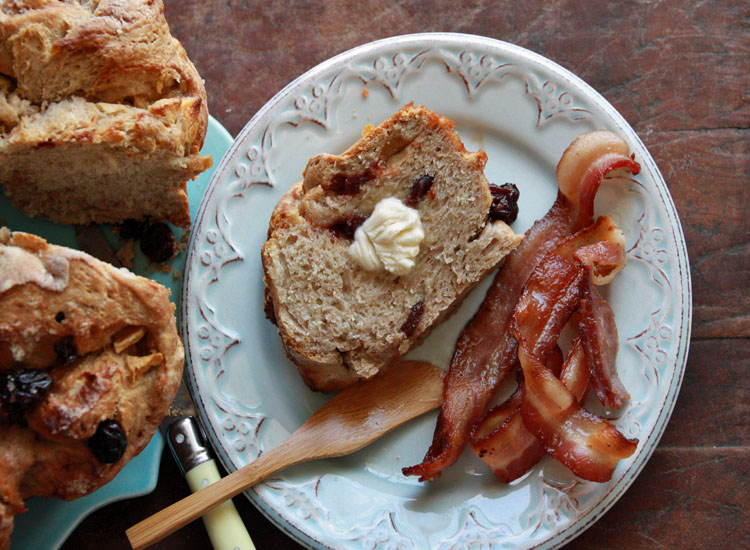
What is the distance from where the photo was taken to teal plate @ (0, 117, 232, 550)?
291 cm

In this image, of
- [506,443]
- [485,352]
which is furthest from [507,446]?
[485,352]

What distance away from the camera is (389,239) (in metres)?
2.86

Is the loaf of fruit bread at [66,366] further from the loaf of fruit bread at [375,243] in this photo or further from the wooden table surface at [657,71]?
the wooden table surface at [657,71]

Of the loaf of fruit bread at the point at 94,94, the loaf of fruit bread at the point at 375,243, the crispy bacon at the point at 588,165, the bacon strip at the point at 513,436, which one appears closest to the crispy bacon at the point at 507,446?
the bacon strip at the point at 513,436

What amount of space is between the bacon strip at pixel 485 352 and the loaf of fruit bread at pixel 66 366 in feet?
4.33

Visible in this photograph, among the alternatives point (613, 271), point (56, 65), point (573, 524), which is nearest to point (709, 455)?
point (573, 524)

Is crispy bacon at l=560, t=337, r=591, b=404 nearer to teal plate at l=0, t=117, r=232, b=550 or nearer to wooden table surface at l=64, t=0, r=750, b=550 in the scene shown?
wooden table surface at l=64, t=0, r=750, b=550

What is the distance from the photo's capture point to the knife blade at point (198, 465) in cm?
294

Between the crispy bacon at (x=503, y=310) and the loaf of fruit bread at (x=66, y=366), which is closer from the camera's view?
the loaf of fruit bread at (x=66, y=366)

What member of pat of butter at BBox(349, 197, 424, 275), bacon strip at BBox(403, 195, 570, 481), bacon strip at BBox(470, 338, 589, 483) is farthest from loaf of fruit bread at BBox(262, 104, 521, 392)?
bacon strip at BBox(470, 338, 589, 483)

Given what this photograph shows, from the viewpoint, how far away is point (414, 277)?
303 centimetres

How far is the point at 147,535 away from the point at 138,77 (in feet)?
6.62

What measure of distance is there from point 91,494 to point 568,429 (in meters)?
2.25

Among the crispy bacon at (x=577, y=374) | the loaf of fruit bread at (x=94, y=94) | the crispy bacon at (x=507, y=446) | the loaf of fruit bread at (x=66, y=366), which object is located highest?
the loaf of fruit bread at (x=94, y=94)
